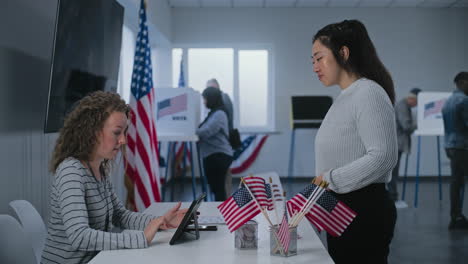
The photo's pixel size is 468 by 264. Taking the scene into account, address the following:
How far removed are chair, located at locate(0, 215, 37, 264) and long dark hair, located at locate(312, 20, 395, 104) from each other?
4.02 ft

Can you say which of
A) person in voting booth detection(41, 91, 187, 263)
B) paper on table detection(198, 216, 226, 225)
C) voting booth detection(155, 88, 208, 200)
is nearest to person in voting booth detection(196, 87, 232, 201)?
voting booth detection(155, 88, 208, 200)

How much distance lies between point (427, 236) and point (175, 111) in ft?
9.24

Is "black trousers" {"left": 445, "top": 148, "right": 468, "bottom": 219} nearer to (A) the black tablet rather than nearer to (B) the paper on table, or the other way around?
(B) the paper on table

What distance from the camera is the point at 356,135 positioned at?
1.64m

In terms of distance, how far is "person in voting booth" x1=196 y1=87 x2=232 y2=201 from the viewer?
15.2ft

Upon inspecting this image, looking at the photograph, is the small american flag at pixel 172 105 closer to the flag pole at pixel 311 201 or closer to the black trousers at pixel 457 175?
the black trousers at pixel 457 175

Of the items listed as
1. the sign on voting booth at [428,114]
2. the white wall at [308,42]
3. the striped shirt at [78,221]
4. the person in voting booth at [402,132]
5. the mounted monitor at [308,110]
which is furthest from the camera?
the white wall at [308,42]

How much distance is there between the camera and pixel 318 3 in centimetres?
803

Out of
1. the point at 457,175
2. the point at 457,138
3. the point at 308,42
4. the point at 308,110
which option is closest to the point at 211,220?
the point at 457,138

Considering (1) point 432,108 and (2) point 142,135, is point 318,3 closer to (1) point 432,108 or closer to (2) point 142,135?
(1) point 432,108

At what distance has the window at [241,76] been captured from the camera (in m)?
8.22

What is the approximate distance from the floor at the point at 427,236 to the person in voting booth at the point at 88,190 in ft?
8.37

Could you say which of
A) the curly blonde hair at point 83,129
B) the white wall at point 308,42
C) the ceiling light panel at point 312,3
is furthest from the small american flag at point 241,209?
the ceiling light panel at point 312,3

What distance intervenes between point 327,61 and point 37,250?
1350mm
